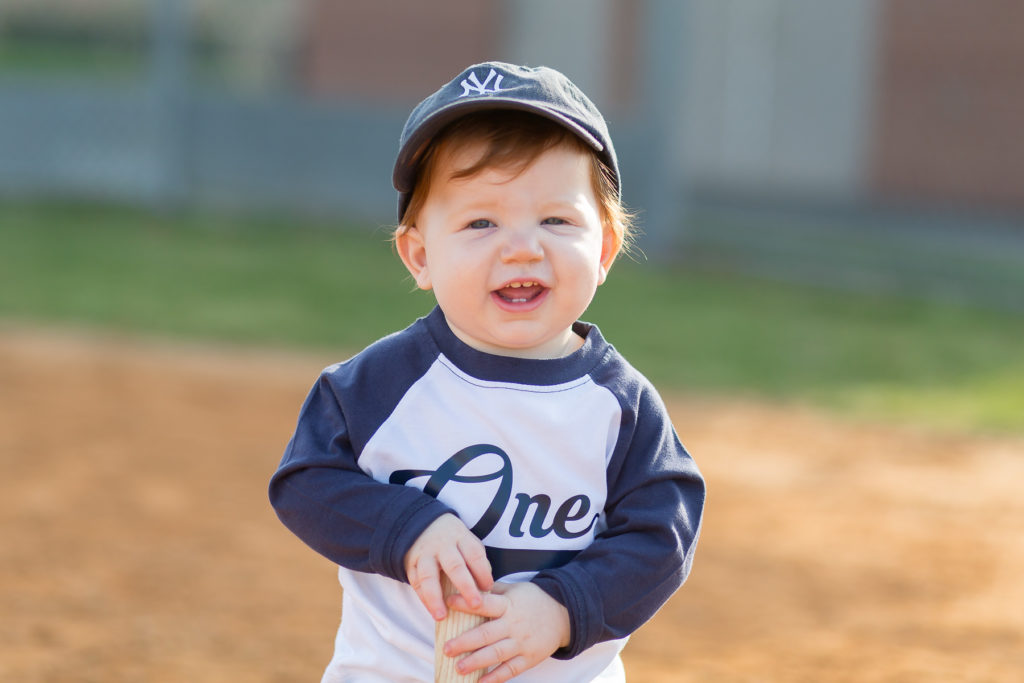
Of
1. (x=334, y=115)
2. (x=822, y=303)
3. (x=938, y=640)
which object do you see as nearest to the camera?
(x=938, y=640)

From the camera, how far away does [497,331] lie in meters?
1.78

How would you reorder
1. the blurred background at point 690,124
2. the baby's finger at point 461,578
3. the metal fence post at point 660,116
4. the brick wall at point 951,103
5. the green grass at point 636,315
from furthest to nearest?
the brick wall at point 951,103 → the blurred background at point 690,124 → the metal fence post at point 660,116 → the green grass at point 636,315 → the baby's finger at point 461,578

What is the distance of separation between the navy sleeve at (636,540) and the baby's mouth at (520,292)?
20cm

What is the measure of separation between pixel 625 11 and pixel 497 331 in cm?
1208

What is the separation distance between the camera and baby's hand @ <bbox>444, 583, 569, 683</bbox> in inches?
66.0

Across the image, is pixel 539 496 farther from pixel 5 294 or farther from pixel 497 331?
pixel 5 294

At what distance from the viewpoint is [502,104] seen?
169 cm

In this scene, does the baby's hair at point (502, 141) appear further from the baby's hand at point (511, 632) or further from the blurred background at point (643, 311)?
the blurred background at point (643, 311)

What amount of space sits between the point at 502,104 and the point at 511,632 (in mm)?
685

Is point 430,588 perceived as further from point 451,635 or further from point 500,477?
point 500,477

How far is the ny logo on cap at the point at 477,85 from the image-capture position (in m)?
1.72

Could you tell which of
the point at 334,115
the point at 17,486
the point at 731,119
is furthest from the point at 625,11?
the point at 17,486

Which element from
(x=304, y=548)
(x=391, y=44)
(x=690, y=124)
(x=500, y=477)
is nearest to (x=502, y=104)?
(x=500, y=477)

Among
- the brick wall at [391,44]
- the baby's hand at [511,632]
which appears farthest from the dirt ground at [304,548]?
the brick wall at [391,44]
